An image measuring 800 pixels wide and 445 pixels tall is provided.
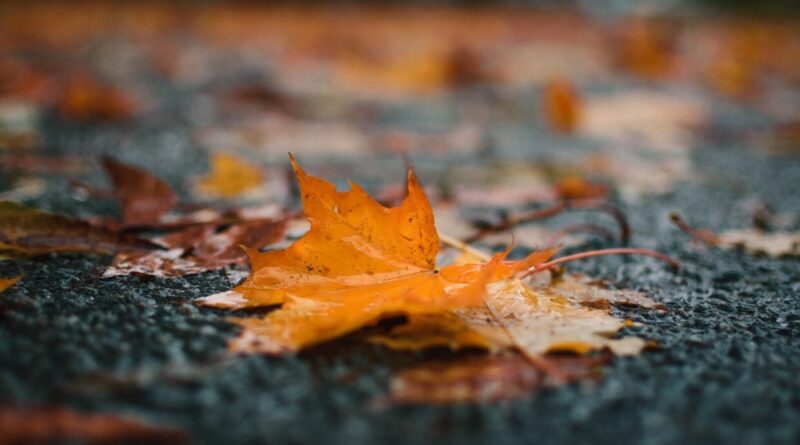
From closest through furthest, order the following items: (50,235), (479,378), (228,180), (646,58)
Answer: (479,378)
(50,235)
(228,180)
(646,58)

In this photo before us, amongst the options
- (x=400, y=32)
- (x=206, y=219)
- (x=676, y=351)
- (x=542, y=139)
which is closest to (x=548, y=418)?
(x=676, y=351)

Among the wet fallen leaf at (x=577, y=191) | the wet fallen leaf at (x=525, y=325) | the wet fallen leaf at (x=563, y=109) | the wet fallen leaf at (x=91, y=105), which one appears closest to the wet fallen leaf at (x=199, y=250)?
the wet fallen leaf at (x=525, y=325)

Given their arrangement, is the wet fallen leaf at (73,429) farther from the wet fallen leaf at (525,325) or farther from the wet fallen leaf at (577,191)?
the wet fallen leaf at (577,191)

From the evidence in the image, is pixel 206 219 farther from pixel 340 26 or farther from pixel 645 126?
pixel 340 26

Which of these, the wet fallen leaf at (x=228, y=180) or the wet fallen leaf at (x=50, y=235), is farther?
the wet fallen leaf at (x=228, y=180)

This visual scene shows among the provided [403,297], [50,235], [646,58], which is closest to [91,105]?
[50,235]

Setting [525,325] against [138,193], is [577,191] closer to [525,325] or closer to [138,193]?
[525,325]
